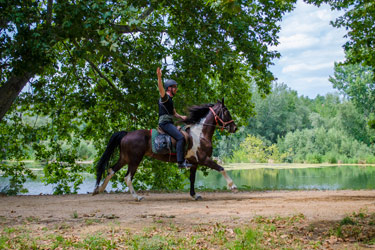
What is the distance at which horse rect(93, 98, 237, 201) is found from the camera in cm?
914

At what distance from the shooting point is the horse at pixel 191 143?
30.0ft

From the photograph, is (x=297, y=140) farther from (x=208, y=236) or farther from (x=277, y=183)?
(x=208, y=236)

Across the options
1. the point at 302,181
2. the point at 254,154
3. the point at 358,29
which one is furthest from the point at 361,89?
the point at 358,29

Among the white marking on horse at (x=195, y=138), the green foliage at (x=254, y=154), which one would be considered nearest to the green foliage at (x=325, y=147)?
the green foliage at (x=254, y=154)

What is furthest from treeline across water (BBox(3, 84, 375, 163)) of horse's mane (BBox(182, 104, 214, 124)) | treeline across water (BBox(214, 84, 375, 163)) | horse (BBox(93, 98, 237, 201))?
horse's mane (BBox(182, 104, 214, 124))

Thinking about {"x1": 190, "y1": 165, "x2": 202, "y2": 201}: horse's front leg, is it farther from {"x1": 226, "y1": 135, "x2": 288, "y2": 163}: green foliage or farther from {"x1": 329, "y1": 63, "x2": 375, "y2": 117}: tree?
{"x1": 329, "y1": 63, "x2": 375, "y2": 117}: tree

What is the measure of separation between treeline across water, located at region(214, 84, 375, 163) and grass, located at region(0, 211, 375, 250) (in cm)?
3392

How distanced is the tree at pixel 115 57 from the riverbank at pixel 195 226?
3428mm

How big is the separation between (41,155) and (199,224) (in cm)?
998

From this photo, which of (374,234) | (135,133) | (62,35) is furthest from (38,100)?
(374,234)

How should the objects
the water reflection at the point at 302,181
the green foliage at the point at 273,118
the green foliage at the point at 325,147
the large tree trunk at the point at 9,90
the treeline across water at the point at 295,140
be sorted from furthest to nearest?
the green foliage at the point at 273,118, the treeline across water at the point at 295,140, the green foliage at the point at 325,147, the water reflection at the point at 302,181, the large tree trunk at the point at 9,90

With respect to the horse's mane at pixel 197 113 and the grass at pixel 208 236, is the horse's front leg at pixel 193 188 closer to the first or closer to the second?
the horse's mane at pixel 197 113

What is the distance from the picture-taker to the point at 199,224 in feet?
19.8

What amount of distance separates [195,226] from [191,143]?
138 inches
